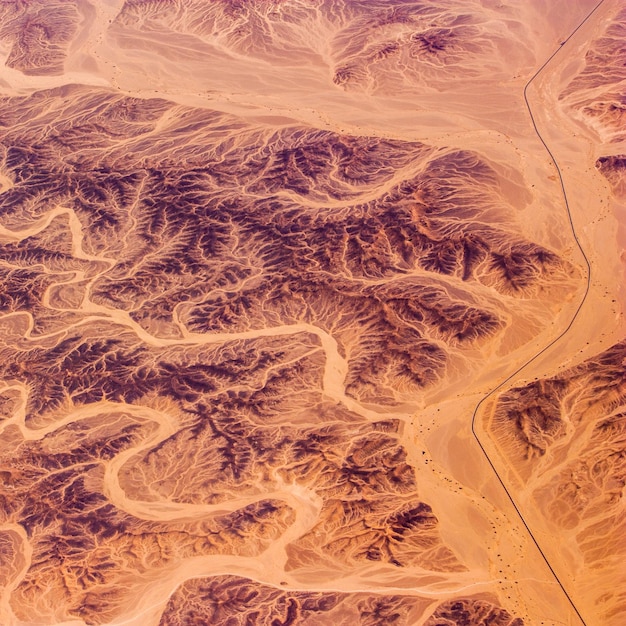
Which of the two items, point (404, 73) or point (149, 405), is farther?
point (404, 73)

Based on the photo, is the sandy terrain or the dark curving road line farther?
the sandy terrain

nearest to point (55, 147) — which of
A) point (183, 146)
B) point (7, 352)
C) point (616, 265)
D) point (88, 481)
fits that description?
point (183, 146)

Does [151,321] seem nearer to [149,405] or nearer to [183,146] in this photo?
[149,405]

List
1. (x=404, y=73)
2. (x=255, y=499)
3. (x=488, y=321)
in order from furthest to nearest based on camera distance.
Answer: (x=404, y=73) < (x=488, y=321) < (x=255, y=499)

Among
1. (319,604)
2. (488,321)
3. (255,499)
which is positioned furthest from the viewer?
(488,321)

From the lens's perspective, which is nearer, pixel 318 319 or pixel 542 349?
pixel 542 349

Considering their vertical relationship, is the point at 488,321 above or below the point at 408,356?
above

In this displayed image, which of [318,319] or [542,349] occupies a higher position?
[542,349]

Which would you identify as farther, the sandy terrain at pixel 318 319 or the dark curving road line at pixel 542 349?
the sandy terrain at pixel 318 319
